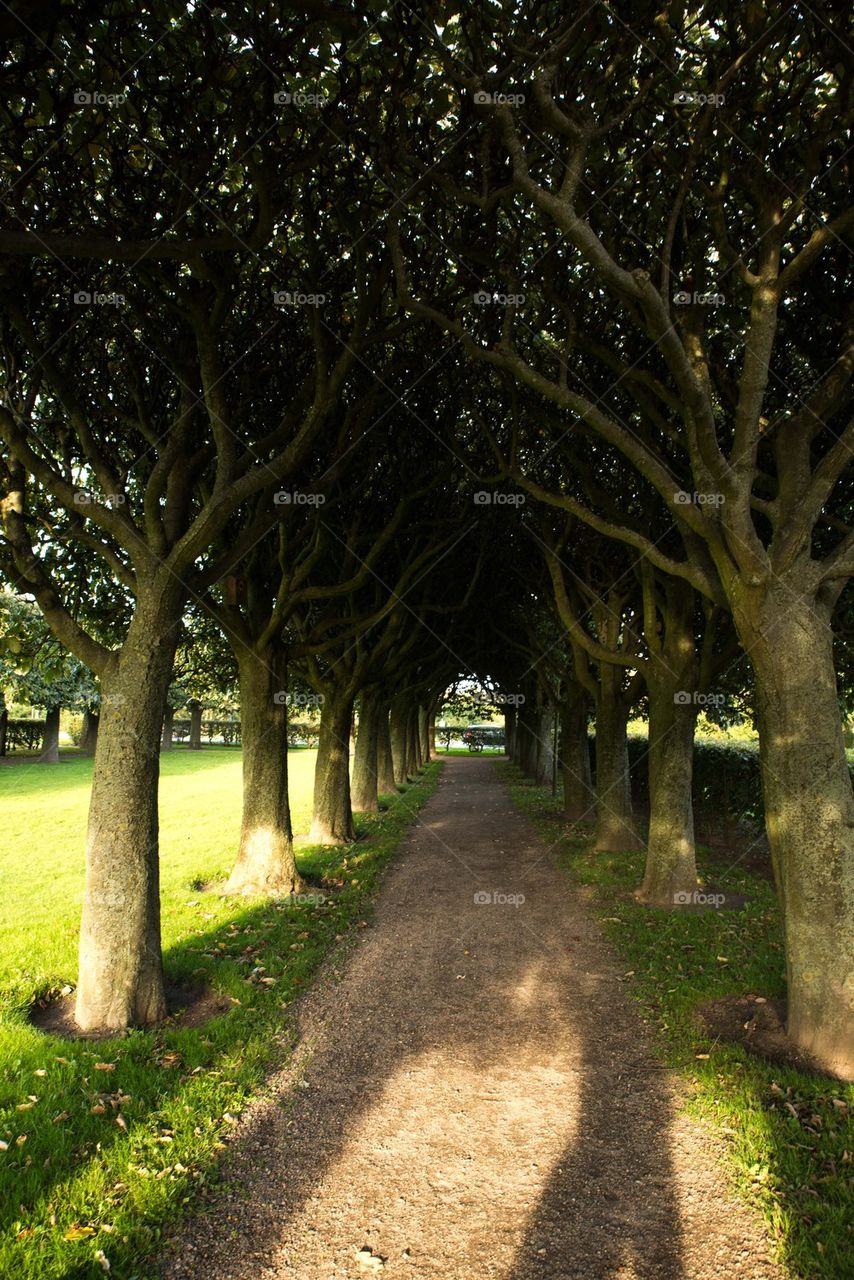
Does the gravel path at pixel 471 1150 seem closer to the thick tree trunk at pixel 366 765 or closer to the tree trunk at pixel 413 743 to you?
the thick tree trunk at pixel 366 765

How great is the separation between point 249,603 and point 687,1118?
9163 mm

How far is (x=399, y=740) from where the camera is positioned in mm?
30109

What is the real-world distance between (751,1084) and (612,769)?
9.77m

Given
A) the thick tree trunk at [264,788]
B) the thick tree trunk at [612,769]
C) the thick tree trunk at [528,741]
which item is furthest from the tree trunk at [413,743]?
the thick tree trunk at [264,788]

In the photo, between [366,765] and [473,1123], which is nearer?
[473,1123]

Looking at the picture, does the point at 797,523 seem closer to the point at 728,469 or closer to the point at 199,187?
the point at 728,469

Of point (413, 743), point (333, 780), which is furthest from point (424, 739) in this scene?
point (333, 780)

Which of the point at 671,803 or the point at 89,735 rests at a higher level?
the point at 671,803

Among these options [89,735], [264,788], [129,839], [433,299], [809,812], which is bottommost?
[89,735]

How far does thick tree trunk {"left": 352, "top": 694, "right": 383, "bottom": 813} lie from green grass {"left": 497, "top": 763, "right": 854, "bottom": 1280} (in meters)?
10.8

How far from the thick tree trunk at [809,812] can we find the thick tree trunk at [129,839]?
524 cm

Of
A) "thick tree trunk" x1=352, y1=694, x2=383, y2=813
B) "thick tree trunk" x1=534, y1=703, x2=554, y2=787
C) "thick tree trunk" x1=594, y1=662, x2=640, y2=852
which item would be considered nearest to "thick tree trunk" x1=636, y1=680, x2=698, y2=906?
"thick tree trunk" x1=594, y1=662, x2=640, y2=852

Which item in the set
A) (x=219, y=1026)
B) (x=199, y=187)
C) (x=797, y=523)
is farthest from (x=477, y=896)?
(x=199, y=187)

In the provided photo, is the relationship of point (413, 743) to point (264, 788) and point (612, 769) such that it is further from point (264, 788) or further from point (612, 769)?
point (264, 788)
